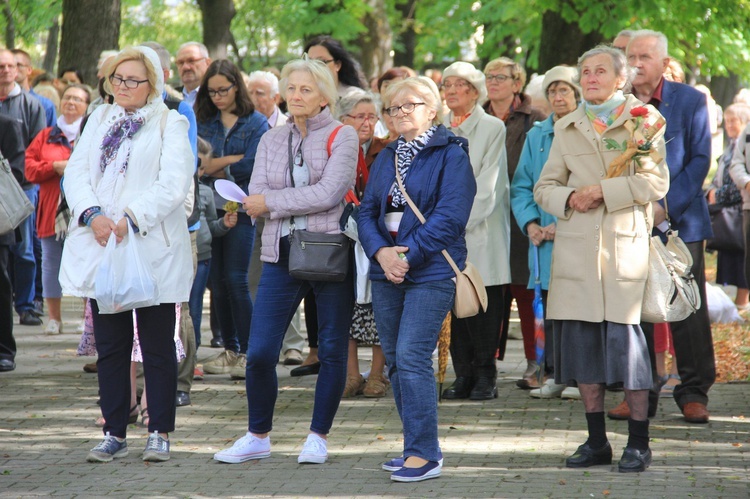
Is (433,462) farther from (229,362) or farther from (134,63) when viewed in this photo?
(229,362)

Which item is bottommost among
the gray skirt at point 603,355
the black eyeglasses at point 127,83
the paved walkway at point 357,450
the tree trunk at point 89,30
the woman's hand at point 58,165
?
the paved walkway at point 357,450

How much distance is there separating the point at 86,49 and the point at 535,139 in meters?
8.23

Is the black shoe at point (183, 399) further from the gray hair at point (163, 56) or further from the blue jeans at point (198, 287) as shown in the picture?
the gray hair at point (163, 56)

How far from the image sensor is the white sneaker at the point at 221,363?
30.4 feet

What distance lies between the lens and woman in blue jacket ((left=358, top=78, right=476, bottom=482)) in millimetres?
5883

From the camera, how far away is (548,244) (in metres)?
8.02

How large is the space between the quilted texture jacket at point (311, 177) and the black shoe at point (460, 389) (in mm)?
2320

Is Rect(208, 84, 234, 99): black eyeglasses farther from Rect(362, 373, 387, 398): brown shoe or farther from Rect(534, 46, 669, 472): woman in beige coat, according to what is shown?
Rect(534, 46, 669, 472): woman in beige coat

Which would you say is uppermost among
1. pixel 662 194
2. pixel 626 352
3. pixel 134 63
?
pixel 134 63

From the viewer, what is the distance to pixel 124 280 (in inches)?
236

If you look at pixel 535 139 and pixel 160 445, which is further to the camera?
pixel 535 139

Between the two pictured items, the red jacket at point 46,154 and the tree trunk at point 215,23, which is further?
the tree trunk at point 215,23

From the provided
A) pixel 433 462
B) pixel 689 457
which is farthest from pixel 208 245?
pixel 689 457

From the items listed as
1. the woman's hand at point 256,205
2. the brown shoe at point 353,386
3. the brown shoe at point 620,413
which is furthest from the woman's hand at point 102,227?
the brown shoe at point 620,413
